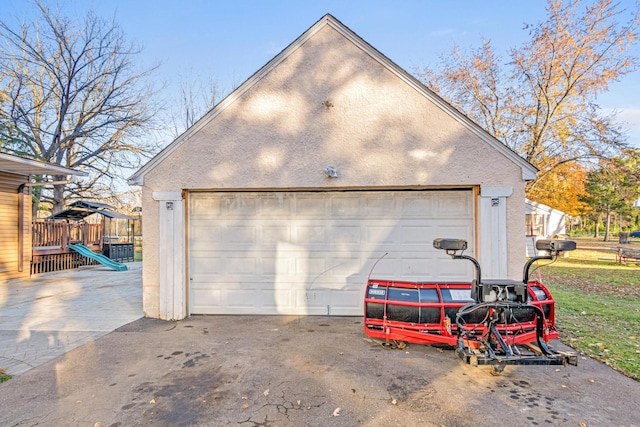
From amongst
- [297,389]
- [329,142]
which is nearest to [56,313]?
[297,389]

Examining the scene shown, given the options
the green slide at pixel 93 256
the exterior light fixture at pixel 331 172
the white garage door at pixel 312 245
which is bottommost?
the green slide at pixel 93 256

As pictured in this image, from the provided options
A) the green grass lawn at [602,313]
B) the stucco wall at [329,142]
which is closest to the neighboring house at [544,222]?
the green grass lawn at [602,313]

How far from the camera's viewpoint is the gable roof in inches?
221

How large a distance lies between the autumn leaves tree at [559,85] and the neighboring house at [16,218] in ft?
65.2

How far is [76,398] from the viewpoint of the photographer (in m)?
3.38

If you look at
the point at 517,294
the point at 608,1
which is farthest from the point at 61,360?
the point at 608,1

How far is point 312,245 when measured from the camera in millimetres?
6414

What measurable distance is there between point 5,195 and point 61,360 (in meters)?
9.78

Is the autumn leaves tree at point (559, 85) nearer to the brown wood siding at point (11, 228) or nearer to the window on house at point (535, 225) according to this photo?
the window on house at point (535, 225)

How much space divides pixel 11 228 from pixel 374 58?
12.7m

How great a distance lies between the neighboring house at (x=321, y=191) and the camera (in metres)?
5.73

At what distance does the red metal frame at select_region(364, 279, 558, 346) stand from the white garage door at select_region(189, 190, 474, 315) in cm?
168

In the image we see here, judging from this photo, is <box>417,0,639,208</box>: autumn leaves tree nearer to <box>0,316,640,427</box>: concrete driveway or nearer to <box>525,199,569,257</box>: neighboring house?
<box>525,199,569,257</box>: neighboring house

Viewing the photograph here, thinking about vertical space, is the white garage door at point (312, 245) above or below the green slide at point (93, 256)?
above
